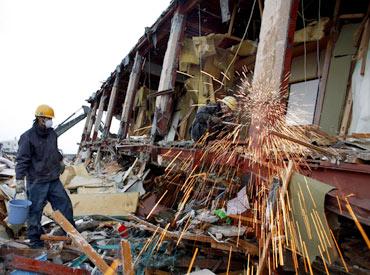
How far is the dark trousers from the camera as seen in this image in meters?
4.19

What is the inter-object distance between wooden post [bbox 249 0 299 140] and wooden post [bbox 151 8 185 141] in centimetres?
284

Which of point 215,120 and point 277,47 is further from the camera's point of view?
point 215,120

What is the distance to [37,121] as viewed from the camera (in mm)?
4418

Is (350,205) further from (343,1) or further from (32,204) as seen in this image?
(343,1)

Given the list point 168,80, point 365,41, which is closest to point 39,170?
point 168,80

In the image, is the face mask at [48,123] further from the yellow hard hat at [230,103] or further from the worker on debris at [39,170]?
the yellow hard hat at [230,103]

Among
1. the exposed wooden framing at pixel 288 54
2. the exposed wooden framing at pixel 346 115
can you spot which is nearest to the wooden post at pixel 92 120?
the exposed wooden framing at pixel 346 115

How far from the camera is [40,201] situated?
433 cm

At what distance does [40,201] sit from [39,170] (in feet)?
1.52

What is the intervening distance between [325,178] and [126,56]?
28.3ft

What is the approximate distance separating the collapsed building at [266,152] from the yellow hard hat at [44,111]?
1985 mm

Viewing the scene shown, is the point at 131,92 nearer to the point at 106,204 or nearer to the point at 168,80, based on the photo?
the point at 168,80

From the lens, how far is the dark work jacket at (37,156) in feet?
13.9

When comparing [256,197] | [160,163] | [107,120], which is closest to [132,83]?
[107,120]
